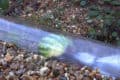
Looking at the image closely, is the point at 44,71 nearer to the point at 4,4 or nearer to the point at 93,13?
the point at 93,13

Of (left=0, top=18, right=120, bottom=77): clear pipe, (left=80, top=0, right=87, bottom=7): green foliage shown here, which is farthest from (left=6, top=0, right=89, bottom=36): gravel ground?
(left=0, top=18, right=120, bottom=77): clear pipe

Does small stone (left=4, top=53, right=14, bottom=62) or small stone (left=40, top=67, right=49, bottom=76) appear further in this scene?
small stone (left=4, top=53, right=14, bottom=62)

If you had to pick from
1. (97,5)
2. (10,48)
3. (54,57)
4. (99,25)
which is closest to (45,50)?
(54,57)

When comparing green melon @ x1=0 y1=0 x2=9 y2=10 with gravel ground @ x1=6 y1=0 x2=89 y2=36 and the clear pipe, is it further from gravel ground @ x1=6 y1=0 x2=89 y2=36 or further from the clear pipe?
the clear pipe

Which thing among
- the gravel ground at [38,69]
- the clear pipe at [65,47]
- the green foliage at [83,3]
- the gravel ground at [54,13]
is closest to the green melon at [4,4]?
the gravel ground at [54,13]

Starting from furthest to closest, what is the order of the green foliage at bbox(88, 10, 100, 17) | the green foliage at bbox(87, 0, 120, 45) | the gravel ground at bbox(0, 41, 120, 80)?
the green foliage at bbox(88, 10, 100, 17) < the green foliage at bbox(87, 0, 120, 45) < the gravel ground at bbox(0, 41, 120, 80)

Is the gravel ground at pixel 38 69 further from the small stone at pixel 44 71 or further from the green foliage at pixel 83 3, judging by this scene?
the green foliage at pixel 83 3

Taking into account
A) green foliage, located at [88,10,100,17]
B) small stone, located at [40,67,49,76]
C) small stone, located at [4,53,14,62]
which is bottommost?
small stone, located at [40,67,49,76]
